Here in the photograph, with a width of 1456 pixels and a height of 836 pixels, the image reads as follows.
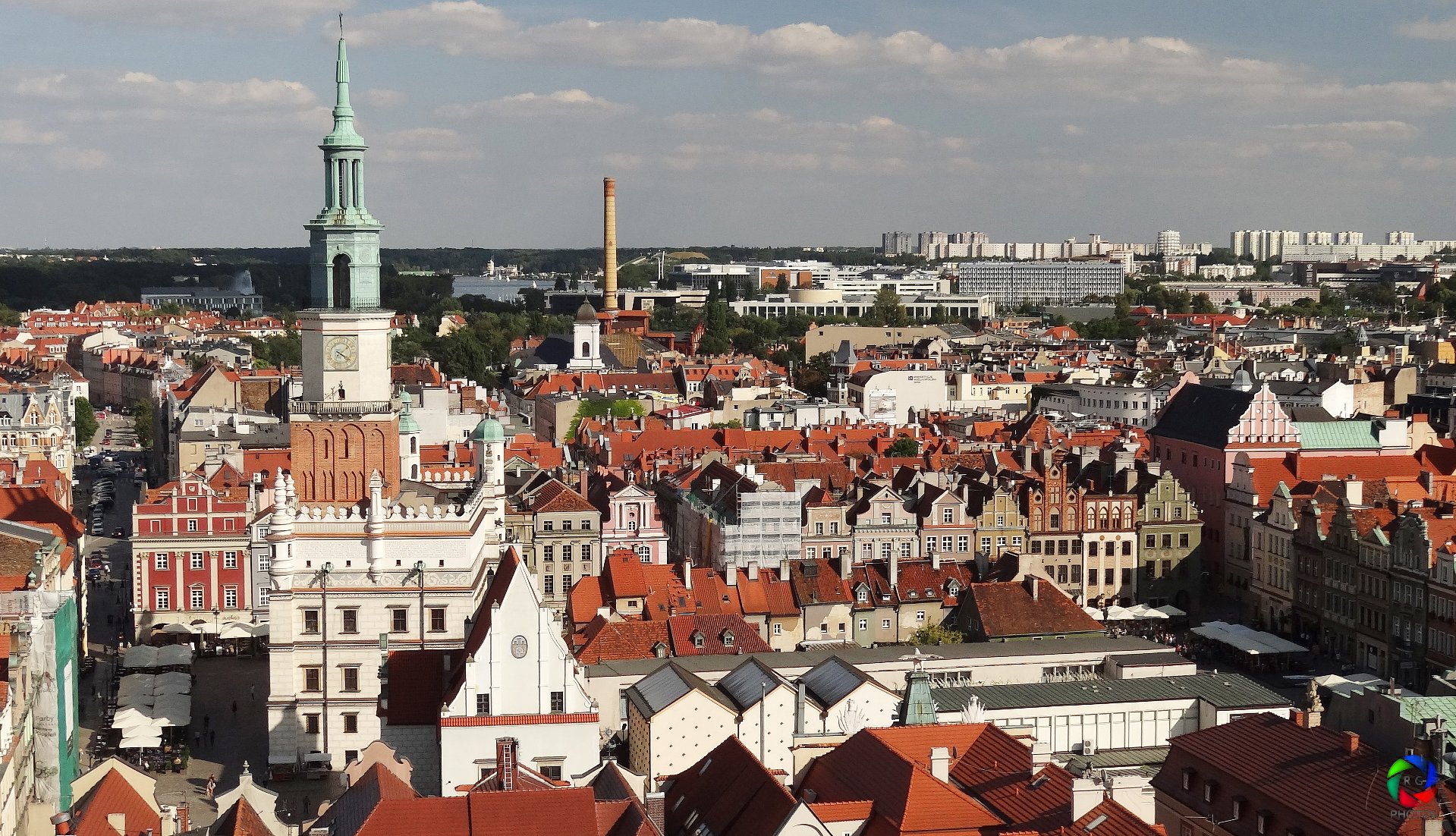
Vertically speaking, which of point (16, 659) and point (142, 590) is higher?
point (16, 659)

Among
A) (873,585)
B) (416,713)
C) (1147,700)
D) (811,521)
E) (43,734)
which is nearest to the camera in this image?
(43,734)

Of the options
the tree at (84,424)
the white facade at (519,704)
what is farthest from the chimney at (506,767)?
the tree at (84,424)

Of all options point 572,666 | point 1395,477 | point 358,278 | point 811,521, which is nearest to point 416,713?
point 572,666

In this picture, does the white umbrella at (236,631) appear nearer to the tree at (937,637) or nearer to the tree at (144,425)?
the tree at (937,637)

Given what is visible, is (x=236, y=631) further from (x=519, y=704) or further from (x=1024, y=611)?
(x=519, y=704)

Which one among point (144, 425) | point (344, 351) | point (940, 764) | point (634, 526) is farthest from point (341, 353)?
point (144, 425)

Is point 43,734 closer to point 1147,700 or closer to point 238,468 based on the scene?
point 1147,700

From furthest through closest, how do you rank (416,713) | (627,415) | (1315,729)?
(627,415) → (416,713) → (1315,729)
